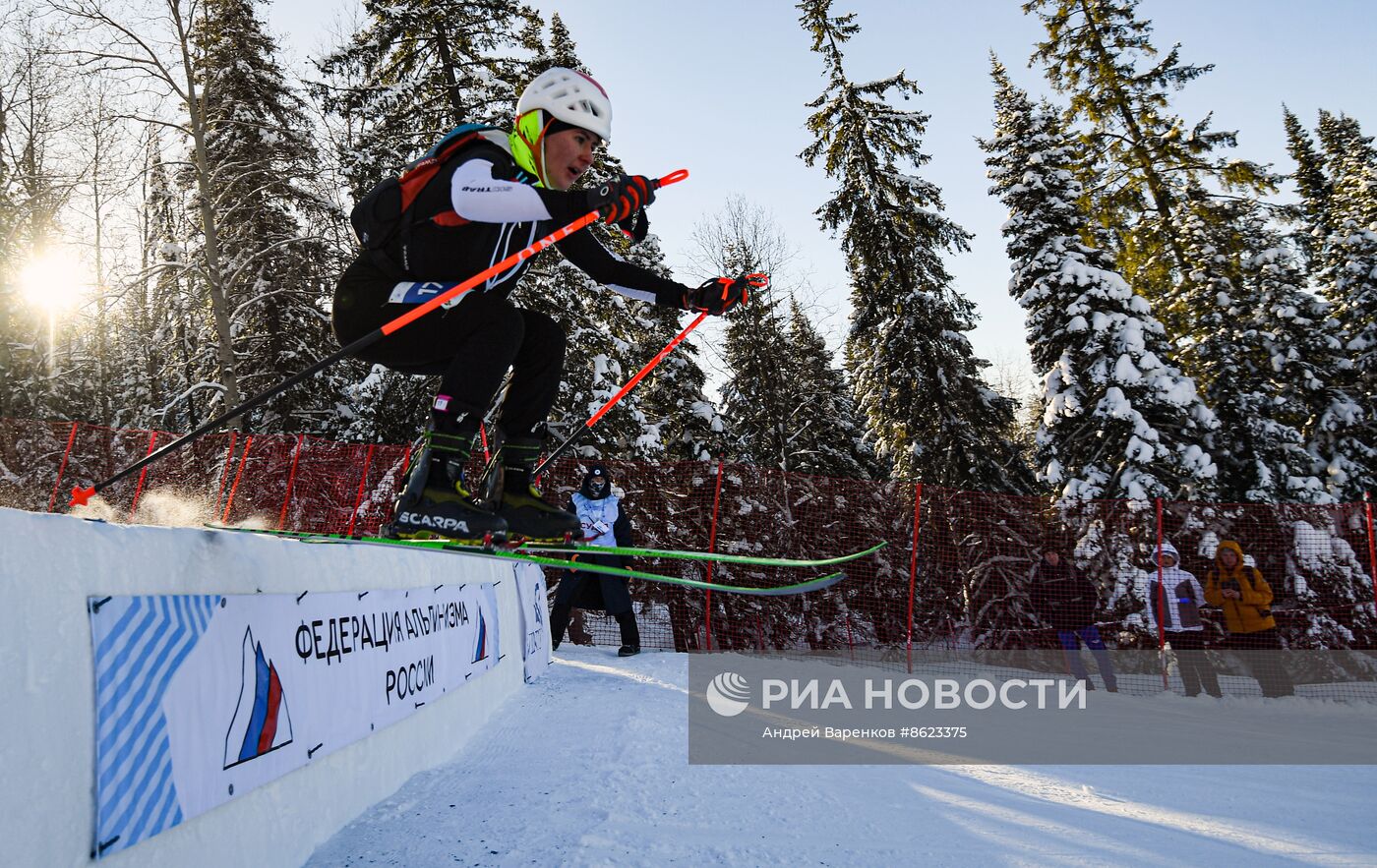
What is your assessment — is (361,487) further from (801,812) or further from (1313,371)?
(1313,371)

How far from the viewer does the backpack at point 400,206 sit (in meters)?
3.11

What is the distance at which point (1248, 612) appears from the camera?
31.9 ft

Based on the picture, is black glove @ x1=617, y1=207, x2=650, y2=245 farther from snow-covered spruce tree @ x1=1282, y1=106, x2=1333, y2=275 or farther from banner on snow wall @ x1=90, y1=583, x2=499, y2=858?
snow-covered spruce tree @ x1=1282, y1=106, x2=1333, y2=275

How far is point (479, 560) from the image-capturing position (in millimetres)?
5738

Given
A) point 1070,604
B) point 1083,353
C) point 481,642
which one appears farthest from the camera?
point 1083,353

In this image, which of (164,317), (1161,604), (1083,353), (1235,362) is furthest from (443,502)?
(164,317)

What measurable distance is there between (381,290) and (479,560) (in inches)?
113

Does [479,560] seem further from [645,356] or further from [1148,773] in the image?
[645,356]

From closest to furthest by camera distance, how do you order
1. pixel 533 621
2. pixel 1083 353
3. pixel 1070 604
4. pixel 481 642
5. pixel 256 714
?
pixel 256 714 → pixel 481 642 → pixel 533 621 → pixel 1070 604 → pixel 1083 353

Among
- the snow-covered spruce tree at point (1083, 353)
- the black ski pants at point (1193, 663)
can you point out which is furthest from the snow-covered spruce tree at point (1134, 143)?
the black ski pants at point (1193, 663)

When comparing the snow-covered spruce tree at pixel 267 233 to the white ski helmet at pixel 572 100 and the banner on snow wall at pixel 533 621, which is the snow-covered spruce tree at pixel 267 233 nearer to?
the banner on snow wall at pixel 533 621

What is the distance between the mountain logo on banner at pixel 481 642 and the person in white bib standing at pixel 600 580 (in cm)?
246

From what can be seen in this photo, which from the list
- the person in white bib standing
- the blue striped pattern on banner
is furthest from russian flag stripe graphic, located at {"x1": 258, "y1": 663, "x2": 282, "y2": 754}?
the person in white bib standing

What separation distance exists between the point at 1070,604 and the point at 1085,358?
7.52 meters
